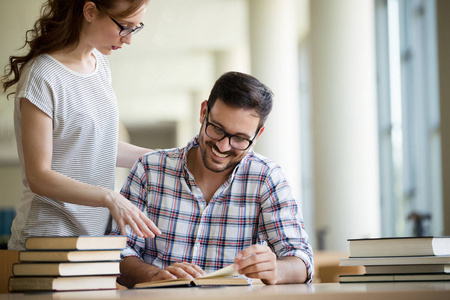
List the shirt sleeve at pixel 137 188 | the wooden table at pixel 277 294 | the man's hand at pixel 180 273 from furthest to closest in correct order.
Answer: the shirt sleeve at pixel 137 188
the man's hand at pixel 180 273
the wooden table at pixel 277 294

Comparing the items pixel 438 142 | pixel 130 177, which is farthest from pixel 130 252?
pixel 438 142

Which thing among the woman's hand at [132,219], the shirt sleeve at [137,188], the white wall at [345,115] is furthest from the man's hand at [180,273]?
the white wall at [345,115]

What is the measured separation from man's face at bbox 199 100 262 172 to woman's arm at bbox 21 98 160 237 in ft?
1.41

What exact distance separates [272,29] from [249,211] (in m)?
7.27

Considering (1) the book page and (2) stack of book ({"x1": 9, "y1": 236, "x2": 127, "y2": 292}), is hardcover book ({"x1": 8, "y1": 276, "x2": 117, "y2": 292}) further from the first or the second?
(1) the book page

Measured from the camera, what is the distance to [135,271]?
1743mm

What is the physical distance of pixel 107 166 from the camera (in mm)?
1934

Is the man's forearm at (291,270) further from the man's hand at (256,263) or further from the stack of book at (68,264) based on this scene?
the stack of book at (68,264)

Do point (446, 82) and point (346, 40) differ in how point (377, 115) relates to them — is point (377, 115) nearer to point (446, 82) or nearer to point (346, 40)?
point (346, 40)

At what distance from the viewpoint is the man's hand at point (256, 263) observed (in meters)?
1.52

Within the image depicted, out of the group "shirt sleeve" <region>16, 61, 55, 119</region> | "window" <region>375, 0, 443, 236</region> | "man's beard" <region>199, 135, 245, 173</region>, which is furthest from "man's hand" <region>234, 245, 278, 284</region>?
"window" <region>375, 0, 443, 236</region>

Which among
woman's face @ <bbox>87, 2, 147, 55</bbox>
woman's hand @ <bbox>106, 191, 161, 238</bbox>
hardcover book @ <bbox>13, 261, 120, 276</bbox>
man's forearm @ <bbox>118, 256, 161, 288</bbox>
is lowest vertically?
man's forearm @ <bbox>118, 256, 161, 288</bbox>

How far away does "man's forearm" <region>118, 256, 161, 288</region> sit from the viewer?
1706 mm

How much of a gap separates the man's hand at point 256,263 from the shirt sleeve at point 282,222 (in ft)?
0.82
